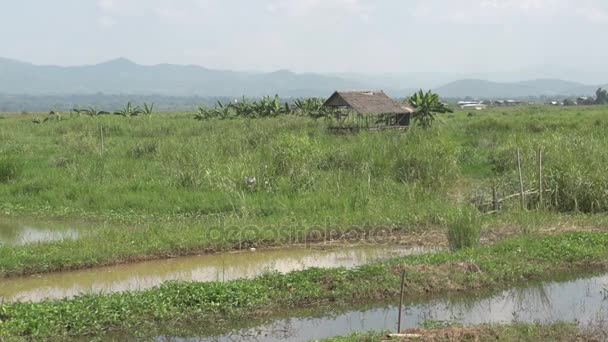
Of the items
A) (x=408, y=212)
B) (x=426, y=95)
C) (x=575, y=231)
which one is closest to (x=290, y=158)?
(x=408, y=212)

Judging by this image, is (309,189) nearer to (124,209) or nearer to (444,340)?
(124,209)

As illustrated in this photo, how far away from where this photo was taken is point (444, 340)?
19.0ft

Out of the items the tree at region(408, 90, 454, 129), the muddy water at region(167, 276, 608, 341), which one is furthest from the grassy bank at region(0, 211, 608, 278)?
the tree at region(408, 90, 454, 129)

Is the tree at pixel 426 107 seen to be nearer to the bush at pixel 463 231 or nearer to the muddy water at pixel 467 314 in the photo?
the bush at pixel 463 231

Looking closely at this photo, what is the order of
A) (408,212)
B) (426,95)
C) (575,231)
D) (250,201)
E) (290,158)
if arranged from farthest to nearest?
(426,95)
(290,158)
(250,201)
(408,212)
(575,231)

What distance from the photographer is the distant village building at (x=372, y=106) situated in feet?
82.4

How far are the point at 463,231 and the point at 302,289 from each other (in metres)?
3.21

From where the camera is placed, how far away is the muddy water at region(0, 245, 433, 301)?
8.30m

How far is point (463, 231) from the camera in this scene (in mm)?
9477

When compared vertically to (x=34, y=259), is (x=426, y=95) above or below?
above

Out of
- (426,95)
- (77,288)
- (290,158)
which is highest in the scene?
(426,95)

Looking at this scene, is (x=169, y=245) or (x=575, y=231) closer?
(x=169, y=245)

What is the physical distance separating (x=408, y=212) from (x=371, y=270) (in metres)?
4.05

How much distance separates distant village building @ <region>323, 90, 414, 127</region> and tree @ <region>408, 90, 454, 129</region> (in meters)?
0.39
